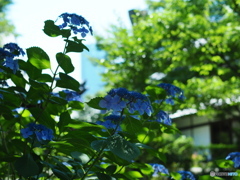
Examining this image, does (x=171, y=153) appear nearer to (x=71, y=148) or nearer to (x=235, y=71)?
(x=235, y=71)

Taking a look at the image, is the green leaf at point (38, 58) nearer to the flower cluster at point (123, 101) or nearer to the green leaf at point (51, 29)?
the green leaf at point (51, 29)

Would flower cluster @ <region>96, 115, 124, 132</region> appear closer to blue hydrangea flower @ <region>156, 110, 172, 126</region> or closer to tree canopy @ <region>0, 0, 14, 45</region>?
blue hydrangea flower @ <region>156, 110, 172, 126</region>

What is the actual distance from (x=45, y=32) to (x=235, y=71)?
240 inches

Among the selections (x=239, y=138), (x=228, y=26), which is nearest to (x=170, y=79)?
(x=228, y=26)

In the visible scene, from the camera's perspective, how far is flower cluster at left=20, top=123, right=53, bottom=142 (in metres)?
1.48

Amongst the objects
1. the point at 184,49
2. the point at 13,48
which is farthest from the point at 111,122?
the point at 184,49

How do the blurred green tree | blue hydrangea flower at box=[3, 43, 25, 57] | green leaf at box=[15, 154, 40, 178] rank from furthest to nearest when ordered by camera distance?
the blurred green tree < blue hydrangea flower at box=[3, 43, 25, 57] < green leaf at box=[15, 154, 40, 178]

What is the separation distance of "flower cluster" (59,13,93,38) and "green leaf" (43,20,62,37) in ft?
0.16

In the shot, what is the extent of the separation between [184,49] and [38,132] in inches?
204

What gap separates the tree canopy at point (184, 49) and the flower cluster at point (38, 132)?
4123 millimetres

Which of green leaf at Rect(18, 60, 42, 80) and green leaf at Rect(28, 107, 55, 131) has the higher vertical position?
green leaf at Rect(18, 60, 42, 80)

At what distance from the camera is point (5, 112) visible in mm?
1677

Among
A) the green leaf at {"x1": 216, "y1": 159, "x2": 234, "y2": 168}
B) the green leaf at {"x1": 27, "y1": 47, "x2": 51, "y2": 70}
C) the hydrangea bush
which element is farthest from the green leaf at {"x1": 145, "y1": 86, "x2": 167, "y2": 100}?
the green leaf at {"x1": 216, "y1": 159, "x2": 234, "y2": 168}

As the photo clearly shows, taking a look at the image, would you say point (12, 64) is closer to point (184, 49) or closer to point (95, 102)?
point (95, 102)
